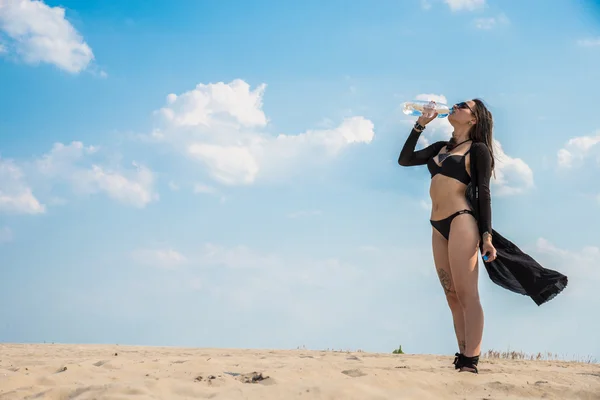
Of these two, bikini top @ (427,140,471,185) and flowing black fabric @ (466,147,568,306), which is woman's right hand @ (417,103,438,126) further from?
flowing black fabric @ (466,147,568,306)

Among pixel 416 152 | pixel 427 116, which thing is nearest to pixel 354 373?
pixel 416 152

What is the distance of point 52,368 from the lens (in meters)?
5.68

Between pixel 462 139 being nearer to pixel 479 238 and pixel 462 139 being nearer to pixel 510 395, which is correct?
pixel 479 238

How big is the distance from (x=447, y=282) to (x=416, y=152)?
4.46 ft

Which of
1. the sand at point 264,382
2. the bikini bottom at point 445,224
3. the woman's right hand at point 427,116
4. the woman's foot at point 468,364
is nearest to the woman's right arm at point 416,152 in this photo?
the woman's right hand at point 427,116

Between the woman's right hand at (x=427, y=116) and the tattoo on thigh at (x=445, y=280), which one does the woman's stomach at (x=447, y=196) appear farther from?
the woman's right hand at (x=427, y=116)

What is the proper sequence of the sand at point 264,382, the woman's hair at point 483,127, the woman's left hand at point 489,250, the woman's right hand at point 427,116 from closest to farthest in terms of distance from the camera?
the sand at point 264,382
the woman's left hand at point 489,250
the woman's hair at point 483,127
the woman's right hand at point 427,116

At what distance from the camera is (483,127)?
226 inches

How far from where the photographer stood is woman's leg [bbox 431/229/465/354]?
5727mm

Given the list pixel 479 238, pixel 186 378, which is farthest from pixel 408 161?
pixel 186 378

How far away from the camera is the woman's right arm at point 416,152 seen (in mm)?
6086

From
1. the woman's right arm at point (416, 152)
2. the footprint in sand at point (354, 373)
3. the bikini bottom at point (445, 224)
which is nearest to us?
the footprint in sand at point (354, 373)

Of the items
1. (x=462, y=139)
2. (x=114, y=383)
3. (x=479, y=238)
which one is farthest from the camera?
(x=462, y=139)

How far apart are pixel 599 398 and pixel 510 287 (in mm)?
1229
